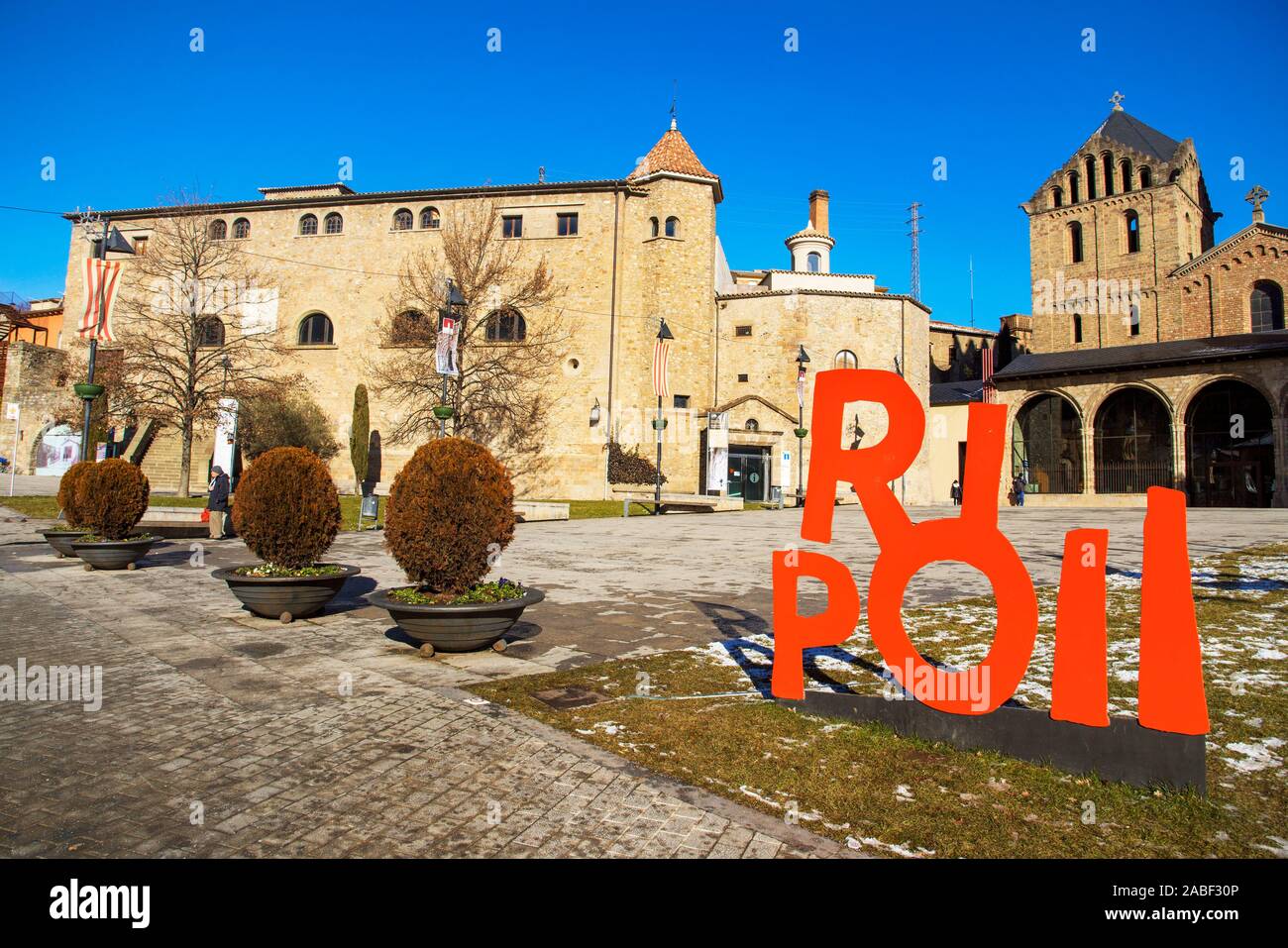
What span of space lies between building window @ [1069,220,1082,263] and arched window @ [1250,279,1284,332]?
1038cm

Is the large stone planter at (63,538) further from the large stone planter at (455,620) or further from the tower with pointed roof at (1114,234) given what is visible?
the tower with pointed roof at (1114,234)

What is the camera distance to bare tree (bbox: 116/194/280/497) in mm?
30734

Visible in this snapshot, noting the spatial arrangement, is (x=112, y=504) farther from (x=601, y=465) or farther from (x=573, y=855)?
(x=601, y=465)

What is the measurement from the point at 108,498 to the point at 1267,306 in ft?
172

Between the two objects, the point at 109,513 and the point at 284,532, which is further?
the point at 109,513

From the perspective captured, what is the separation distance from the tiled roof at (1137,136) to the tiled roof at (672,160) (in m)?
29.3

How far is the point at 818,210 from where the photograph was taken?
47.7m

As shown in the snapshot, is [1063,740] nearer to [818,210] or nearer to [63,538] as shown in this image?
[63,538]

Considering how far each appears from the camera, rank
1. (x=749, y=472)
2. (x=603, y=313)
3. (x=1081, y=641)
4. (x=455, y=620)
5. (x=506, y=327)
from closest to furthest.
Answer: (x=1081, y=641), (x=455, y=620), (x=603, y=313), (x=506, y=327), (x=749, y=472)

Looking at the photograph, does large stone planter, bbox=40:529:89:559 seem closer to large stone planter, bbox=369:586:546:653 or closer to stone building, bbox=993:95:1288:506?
large stone planter, bbox=369:586:546:653

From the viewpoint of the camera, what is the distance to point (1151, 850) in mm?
3215

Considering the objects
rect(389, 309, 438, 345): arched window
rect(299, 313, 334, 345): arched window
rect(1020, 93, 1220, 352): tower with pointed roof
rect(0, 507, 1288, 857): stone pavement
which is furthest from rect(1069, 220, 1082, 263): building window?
rect(0, 507, 1288, 857): stone pavement

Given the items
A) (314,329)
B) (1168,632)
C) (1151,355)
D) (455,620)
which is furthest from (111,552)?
(1151,355)

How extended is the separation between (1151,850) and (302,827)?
3854 millimetres
